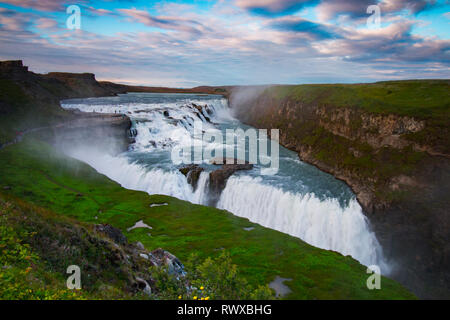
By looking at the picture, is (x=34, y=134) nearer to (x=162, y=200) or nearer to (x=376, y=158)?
(x=162, y=200)

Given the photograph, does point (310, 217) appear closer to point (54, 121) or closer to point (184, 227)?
point (184, 227)

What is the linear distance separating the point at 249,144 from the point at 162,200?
1127 inches

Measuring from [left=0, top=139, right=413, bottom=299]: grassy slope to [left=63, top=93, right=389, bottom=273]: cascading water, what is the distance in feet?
15.7

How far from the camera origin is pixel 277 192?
30438 mm

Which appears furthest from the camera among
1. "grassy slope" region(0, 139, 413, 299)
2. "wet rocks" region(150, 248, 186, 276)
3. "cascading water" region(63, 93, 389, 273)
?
"cascading water" region(63, 93, 389, 273)

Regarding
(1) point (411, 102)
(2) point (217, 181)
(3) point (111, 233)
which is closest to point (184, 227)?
(3) point (111, 233)

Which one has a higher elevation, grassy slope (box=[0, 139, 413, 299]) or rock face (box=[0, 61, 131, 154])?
rock face (box=[0, 61, 131, 154])

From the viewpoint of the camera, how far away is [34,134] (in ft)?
161

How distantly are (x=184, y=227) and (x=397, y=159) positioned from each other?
87.0 ft

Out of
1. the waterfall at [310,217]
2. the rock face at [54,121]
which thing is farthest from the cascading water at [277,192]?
the rock face at [54,121]

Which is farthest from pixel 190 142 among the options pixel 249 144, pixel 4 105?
pixel 4 105

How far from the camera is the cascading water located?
26406 mm

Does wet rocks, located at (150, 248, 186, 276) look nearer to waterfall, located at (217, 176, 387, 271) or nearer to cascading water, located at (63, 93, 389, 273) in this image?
waterfall, located at (217, 176, 387, 271)

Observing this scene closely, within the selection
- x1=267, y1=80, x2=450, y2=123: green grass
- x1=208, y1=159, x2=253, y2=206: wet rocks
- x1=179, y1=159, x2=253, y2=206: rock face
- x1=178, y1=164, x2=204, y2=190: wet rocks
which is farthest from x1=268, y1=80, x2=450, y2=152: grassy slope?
x1=178, y1=164, x2=204, y2=190: wet rocks
